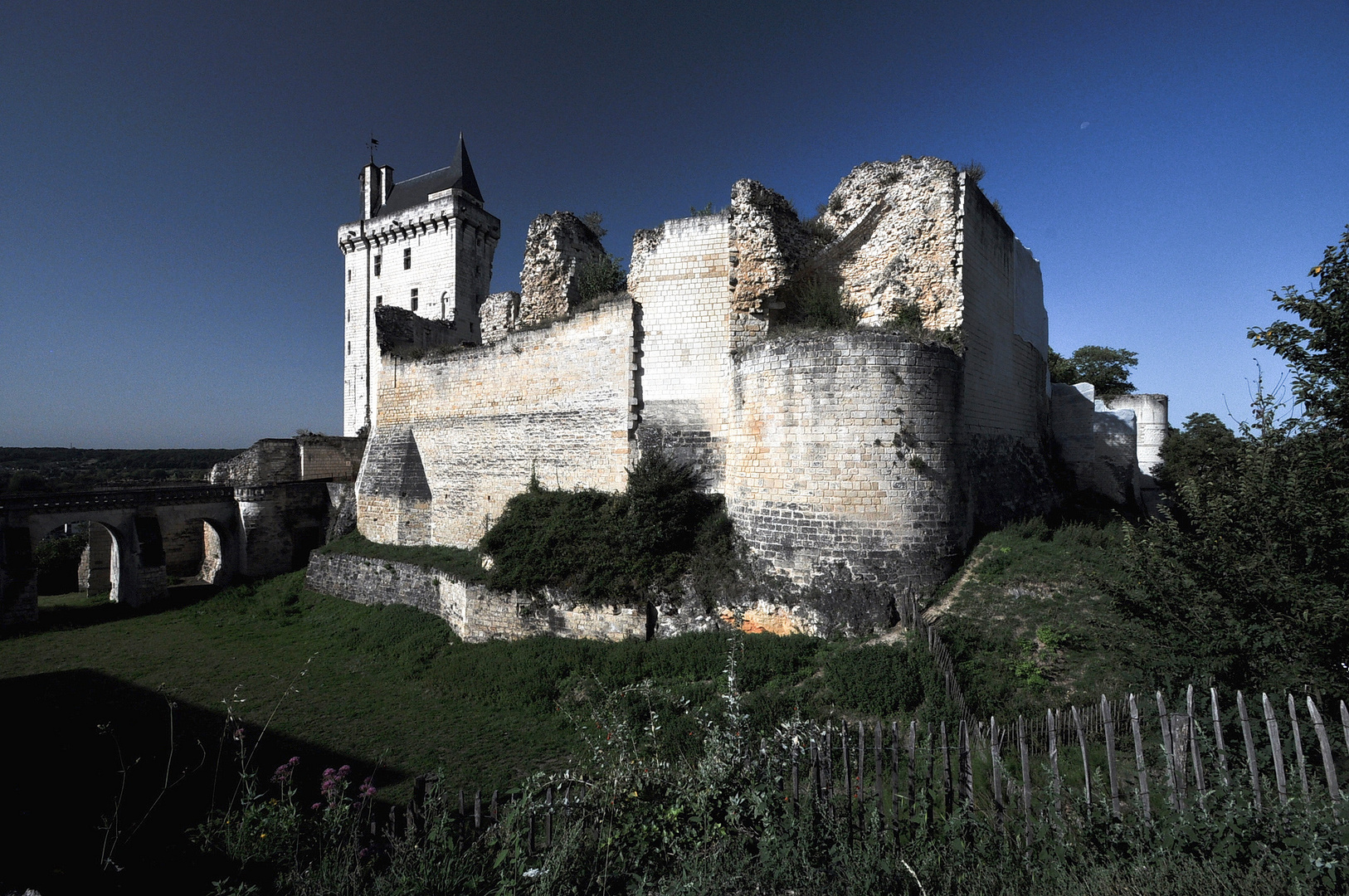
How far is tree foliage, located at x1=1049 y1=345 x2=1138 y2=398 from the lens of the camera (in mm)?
26547

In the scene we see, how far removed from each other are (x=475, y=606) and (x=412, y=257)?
2204 cm

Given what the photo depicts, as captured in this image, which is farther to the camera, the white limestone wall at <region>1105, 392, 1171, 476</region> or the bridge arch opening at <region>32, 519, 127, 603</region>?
the bridge arch opening at <region>32, 519, 127, 603</region>

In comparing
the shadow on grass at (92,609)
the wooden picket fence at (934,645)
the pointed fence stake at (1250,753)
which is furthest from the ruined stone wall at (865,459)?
the shadow on grass at (92,609)

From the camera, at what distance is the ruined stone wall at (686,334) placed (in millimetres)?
10484

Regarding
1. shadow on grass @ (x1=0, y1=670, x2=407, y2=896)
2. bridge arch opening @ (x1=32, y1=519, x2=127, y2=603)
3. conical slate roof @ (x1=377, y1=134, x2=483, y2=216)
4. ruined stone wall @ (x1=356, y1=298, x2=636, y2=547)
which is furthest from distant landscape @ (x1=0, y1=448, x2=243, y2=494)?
shadow on grass @ (x1=0, y1=670, x2=407, y2=896)

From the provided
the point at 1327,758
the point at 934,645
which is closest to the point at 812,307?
the point at 934,645

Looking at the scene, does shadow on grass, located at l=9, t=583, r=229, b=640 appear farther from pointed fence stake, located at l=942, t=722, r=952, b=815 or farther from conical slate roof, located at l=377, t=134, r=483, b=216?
pointed fence stake, located at l=942, t=722, r=952, b=815

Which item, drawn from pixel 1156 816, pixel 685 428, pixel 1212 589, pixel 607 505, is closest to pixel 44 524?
pixel 607 505

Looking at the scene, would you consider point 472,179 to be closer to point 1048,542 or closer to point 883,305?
point 883,305

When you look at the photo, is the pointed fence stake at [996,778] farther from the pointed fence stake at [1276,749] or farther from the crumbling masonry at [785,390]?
the crumbling masonry at [785,390]

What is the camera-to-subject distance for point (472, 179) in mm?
27562

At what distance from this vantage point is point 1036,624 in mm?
7707

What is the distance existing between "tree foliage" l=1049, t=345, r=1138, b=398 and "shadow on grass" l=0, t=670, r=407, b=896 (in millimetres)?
29948

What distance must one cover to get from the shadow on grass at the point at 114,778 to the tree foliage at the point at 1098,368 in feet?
98.3
